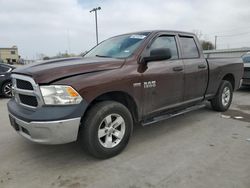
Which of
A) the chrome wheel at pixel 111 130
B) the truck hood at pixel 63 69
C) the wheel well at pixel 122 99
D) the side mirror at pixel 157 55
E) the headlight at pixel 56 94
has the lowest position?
the chrome wheel at pixel 111 130

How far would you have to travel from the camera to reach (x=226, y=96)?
5891mm

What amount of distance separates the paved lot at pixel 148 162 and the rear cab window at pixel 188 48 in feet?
4.77

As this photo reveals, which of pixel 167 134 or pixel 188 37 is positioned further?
pixel 188 37

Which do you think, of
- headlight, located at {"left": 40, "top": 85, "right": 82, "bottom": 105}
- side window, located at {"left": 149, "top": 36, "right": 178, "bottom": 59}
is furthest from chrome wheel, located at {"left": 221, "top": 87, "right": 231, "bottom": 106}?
headlight, located at {"left": 40, "top": 85, "right": 82, "bottom": 105}

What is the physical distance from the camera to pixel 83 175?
116 inches

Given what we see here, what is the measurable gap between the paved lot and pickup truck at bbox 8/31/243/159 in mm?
329

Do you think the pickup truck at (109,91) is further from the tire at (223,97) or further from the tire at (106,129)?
the tire at (223,97)

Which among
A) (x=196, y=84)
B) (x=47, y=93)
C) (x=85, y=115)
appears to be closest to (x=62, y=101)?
(x=47, y=93)

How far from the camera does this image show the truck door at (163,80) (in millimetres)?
3725

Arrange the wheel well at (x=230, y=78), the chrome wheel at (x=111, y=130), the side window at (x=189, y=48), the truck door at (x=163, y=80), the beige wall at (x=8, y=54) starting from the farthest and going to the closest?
the beige wall at (x=8, y=54) → the wheel well at (x=230, y=78) → the side window at (x=189, y=48) → the truck door at (x=163, y=80) → the chrome wheel at (x=111, y=130)

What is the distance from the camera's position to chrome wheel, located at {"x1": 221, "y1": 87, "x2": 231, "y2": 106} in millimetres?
5746

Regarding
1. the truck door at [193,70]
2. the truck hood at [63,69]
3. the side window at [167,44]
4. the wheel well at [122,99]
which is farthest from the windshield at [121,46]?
the truck door at [193,70]

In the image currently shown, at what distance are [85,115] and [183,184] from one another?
4.84 feet

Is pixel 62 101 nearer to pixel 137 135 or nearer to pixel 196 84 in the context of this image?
pixel 137 135
